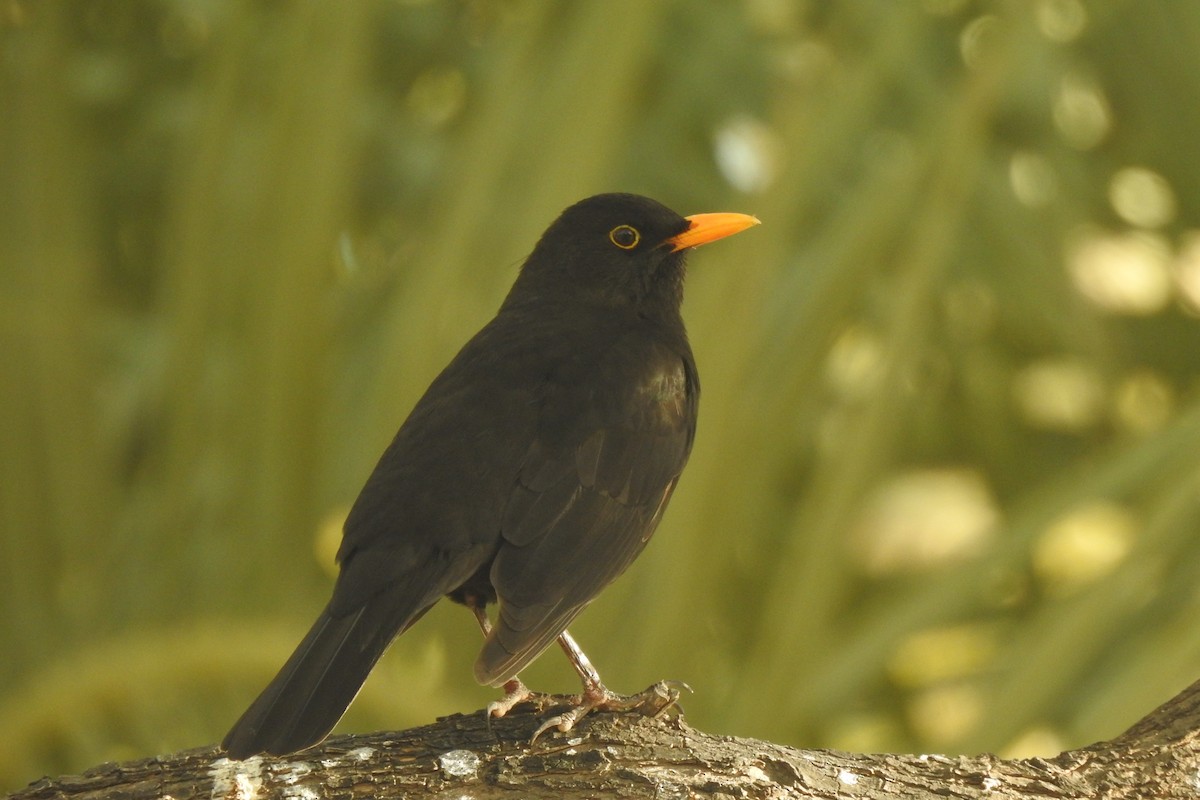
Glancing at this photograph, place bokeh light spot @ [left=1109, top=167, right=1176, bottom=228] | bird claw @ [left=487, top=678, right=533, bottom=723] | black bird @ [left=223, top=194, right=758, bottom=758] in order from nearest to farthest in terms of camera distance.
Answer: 1. bird claw @ [left=487, top=678, right=533, bottom=723]
2. black bird @ [left=223, top=194, right=758, bottom=758]
3. bokeh light spot @ [left=1109, top=167, right=1176, bottom=228]

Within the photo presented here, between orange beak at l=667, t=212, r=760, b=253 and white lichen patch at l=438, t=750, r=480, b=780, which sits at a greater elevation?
orange beak at l=667, t=212, r=760, b=253

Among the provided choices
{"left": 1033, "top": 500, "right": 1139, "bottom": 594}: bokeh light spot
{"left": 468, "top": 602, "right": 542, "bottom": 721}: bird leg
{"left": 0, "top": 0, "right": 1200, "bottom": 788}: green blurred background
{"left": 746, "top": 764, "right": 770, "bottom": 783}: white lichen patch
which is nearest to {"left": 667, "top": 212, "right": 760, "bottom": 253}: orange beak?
{"left": 0, "top": 0, "right": 1200, "bottom": 788}: green blurred background

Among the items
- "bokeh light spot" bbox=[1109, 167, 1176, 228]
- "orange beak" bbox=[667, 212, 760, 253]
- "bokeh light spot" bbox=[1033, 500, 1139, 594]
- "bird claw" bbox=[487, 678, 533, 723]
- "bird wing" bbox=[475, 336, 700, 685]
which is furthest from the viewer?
"bokeh light spot" bbox=[1109, 167, 1176, 228]

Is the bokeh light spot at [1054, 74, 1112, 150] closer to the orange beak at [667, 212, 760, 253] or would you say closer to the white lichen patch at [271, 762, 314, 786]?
the orange beak at [667, 212, 760, 253]

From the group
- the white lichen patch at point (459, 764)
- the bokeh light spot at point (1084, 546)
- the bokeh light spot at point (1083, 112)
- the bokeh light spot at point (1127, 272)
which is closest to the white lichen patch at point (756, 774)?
the white lichen patch at point (459, 764)

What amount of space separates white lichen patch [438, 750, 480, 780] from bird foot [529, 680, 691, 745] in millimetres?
145

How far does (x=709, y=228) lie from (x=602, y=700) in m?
1.43

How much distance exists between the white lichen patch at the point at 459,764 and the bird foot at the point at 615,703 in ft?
0.47

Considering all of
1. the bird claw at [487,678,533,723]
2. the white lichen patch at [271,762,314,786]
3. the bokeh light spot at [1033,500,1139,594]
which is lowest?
the white lichen patch at [271,762,314,786]

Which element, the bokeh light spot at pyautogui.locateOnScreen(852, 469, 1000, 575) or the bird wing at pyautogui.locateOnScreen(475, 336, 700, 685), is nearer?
the bird wing at pyautogui.locateOnScreen(475, 336, 700, 685)

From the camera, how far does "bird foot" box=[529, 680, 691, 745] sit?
3041mm

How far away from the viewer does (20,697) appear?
4.91 metres

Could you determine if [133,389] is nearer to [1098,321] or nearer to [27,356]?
[27,356]

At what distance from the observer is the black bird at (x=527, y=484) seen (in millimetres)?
3176
